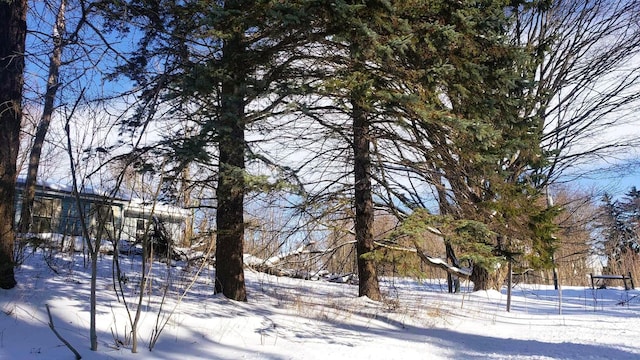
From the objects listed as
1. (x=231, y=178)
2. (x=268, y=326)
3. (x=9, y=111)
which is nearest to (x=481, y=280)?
(x=268, y=326)

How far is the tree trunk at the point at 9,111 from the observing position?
5.39 metres

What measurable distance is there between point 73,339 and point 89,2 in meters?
4.39

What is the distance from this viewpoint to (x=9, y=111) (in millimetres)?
5570

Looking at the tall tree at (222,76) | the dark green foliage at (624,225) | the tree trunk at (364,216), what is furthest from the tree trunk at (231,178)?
the dark green foliage at (624,225)

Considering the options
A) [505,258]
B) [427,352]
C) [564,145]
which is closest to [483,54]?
[505,258]

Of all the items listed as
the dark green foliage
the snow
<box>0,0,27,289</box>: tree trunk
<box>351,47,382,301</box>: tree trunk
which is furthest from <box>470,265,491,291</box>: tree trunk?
the dark green foliage

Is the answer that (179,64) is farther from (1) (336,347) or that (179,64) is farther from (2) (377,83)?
(1) (336,347)

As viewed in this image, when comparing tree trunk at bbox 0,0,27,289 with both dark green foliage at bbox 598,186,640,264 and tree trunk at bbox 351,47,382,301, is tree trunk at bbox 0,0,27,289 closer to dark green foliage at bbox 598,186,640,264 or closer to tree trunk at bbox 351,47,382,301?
tree trunk at bbox 351,47,382,301

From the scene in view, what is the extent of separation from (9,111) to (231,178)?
2829 millimetres

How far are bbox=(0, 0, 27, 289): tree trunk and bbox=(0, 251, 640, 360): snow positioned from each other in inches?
22.0

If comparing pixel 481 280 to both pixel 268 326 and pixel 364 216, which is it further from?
pixel 268 326

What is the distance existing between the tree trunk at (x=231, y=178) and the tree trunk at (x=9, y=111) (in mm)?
2485

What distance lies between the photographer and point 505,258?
7125mm

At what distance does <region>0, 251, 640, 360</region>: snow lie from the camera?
4504 mm
